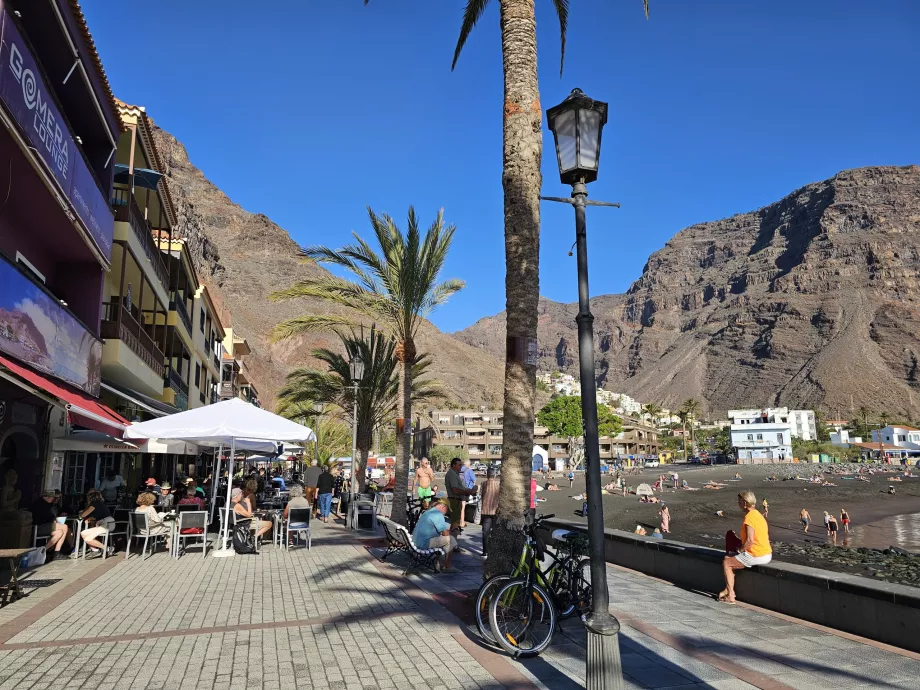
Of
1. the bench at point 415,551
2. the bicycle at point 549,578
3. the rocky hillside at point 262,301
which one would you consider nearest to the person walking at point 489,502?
the bench at point 415,551

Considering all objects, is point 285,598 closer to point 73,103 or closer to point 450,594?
point 450,594

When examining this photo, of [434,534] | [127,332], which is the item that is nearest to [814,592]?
[434,534]

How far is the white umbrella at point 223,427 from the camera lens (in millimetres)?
10352

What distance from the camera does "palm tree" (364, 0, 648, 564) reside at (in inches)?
254

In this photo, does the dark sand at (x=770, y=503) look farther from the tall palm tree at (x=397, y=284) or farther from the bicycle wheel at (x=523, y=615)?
the bicycle wheel at (x=523, y=615)

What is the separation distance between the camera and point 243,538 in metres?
10.9

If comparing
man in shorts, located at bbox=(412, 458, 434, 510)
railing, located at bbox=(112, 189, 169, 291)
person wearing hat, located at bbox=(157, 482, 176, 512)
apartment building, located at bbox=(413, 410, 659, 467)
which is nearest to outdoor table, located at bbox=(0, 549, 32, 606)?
person wearing hat, located at bbox=(157, 482, 176, 512)

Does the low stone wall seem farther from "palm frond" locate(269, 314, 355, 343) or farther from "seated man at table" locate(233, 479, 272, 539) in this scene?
"palm frond" locate(269, 314, 355, 343)

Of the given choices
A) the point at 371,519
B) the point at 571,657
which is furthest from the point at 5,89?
the point at 371,519

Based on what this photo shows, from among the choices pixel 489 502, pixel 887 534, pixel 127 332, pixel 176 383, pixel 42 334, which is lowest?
pixel 887 534

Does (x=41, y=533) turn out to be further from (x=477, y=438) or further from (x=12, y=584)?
(x=477, y=438)

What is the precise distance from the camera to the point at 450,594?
756 centimetres

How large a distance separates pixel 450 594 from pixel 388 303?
9.80 metres

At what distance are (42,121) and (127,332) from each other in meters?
7.34
